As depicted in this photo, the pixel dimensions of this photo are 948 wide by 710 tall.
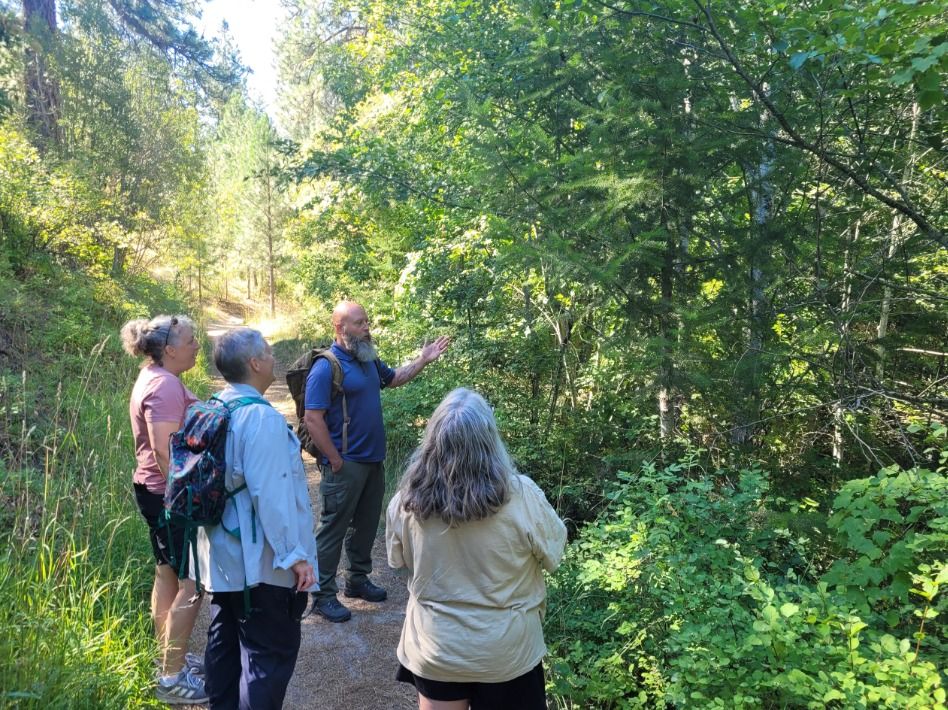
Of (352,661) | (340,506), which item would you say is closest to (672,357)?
(340,506)

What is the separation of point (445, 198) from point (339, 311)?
3.93 meters

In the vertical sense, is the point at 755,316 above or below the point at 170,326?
Result: below

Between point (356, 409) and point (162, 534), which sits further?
point (356, 409)

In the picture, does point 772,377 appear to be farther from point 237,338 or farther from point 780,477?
point 237,338

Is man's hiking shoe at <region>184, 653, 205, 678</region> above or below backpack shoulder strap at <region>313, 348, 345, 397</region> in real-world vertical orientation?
below

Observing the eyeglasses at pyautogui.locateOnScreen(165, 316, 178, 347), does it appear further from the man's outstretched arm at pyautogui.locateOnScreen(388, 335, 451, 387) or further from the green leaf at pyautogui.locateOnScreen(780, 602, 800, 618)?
the green leaf at pyautogui.locateOnScreen(780, 602, 800, 618)

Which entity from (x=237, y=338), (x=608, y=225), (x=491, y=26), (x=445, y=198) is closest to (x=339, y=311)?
(x=237, y=338)

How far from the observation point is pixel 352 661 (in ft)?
12.8

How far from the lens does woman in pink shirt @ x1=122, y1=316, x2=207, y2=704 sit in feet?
10.4

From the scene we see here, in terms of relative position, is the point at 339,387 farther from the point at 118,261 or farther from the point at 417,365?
the point at 118,261

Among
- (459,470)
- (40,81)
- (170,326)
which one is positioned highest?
(40,81)

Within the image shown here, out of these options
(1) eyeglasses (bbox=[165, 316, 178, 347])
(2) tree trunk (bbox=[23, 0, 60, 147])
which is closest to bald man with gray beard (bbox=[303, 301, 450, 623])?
(1) eyeglasses (bbox=[165, 316, 178, 347])

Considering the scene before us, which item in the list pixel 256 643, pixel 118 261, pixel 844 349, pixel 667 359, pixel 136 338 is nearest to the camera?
pixel 256 643

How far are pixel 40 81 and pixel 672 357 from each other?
14.3 meters
